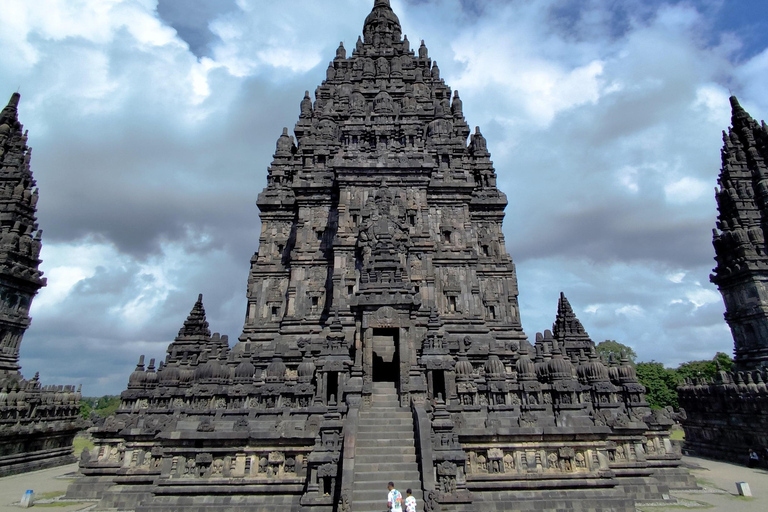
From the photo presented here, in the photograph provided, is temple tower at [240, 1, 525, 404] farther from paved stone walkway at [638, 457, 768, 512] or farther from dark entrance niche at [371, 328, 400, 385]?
paved stone walkway at [638, 457, 768, 512]

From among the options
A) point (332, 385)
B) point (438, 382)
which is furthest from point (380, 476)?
point (438, 382)

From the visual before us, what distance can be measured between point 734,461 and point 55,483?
4025 centimetres

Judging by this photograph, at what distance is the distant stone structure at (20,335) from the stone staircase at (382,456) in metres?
25.4

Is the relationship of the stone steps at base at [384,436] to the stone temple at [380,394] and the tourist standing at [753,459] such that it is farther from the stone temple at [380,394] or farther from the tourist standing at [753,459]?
the tourist standing at [753,459]

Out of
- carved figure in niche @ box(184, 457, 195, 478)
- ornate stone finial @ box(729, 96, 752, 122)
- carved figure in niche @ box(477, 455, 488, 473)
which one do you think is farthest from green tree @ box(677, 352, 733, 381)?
carved figure in niche @ box(184, 457, 195, 478)

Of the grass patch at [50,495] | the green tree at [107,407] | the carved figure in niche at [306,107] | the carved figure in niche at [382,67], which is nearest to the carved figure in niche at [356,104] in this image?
the carved figure in niche at [382,67]

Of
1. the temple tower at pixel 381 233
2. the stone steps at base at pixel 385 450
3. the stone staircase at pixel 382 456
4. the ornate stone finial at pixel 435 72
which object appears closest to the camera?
the stone staircase at pixel 382 456

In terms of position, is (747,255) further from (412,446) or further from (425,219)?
(412,446)

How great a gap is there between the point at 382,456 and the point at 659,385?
59739mm

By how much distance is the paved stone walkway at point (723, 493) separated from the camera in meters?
16.0

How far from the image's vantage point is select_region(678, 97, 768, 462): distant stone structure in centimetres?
2711

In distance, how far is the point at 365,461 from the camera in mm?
14055

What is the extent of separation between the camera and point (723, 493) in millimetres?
18375

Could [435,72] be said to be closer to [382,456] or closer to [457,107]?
[457,107]
